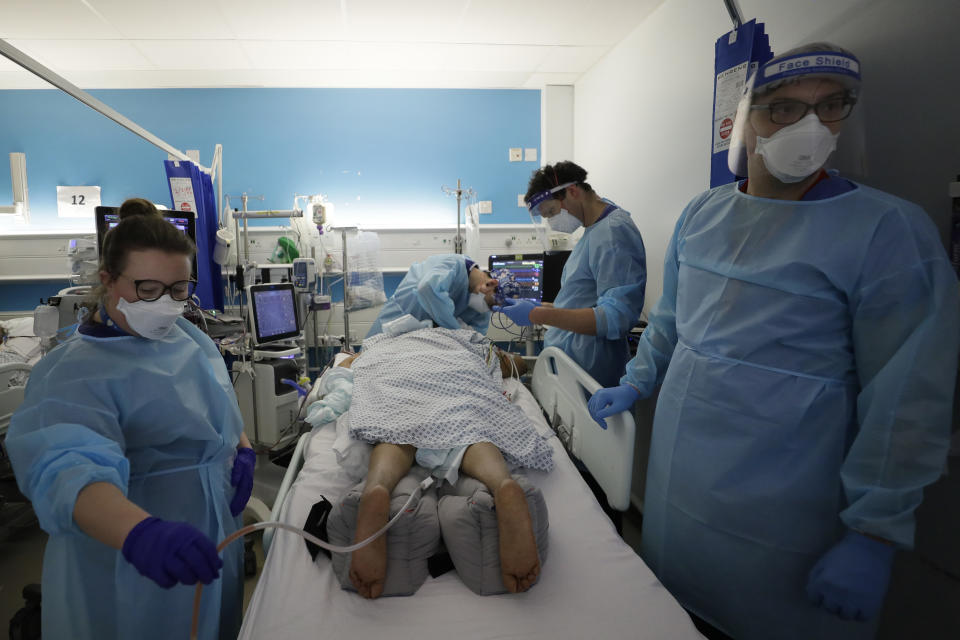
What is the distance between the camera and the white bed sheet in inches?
38.1

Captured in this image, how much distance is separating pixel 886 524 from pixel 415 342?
164cm

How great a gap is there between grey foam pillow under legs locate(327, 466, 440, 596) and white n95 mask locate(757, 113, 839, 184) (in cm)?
116

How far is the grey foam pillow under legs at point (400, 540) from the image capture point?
1070 millimetres

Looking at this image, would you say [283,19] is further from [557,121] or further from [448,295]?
[557,121]

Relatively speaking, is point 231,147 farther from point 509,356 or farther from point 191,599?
point 191,599

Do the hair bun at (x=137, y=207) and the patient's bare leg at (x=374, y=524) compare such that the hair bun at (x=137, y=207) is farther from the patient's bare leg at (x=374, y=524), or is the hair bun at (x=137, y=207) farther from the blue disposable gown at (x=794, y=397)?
the blue disposable gown at (x=794, y=397)

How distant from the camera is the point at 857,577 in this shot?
2.96 feet

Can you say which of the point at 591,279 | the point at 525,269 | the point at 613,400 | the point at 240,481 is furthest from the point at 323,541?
the point at 525,269

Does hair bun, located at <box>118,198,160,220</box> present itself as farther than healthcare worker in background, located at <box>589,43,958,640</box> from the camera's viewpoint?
Yes

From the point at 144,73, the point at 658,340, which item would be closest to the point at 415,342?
the point at 658,340

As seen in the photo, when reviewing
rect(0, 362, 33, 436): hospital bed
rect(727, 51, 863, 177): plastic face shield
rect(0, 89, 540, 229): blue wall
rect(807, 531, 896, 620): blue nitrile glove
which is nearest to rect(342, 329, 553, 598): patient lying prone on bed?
rect(807, 531, 896, 620): blue nitrile glove

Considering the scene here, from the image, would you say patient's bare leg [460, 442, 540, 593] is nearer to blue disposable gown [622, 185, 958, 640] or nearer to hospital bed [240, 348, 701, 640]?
hospital bed [240, 348, 701, 640]

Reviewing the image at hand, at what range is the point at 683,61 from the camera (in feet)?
8.47

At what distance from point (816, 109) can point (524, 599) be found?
49.3 inches
